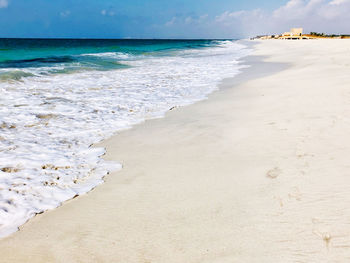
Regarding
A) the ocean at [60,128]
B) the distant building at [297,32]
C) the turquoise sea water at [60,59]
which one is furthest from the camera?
the distant building at [297,32]

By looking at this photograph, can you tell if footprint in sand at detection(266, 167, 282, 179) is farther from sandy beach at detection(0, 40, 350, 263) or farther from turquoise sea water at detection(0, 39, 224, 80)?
turquoise sea water at detection(0, 39, 224, 80)

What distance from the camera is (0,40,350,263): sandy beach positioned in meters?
1.86

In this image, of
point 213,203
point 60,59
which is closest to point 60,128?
point 213,203

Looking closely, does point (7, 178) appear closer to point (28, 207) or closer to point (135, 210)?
point (28, 207)

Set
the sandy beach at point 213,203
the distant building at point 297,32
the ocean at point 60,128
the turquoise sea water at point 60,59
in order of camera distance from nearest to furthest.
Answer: the sandy beach at point 213,203 < the ocean at point 60,128 < the turquoise sea water at point 60,59 < the distant building at point 297,32

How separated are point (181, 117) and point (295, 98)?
243cm

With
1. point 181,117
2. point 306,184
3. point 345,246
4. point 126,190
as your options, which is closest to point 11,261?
point 126,190

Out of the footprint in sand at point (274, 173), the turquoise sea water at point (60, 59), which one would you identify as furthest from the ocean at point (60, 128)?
the turquoise sea water at point (60, 59)

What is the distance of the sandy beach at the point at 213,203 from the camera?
1859mm

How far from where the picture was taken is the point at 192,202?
2.43 metres

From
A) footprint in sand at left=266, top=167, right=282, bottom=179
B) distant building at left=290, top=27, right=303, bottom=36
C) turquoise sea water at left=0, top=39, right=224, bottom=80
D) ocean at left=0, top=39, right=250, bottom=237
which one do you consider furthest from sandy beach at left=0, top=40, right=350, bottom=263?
distant building at left=290, top=27, right=303, bottom=36

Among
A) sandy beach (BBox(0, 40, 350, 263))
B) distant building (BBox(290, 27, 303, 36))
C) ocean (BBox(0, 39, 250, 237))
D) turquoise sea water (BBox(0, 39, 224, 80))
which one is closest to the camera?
sandy beach (BBox(0, 40, 350, 263))

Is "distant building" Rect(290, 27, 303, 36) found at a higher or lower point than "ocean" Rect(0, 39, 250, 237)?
higher

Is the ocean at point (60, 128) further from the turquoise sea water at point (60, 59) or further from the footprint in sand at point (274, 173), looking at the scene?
the turquoise sea water at point (60, 59)
